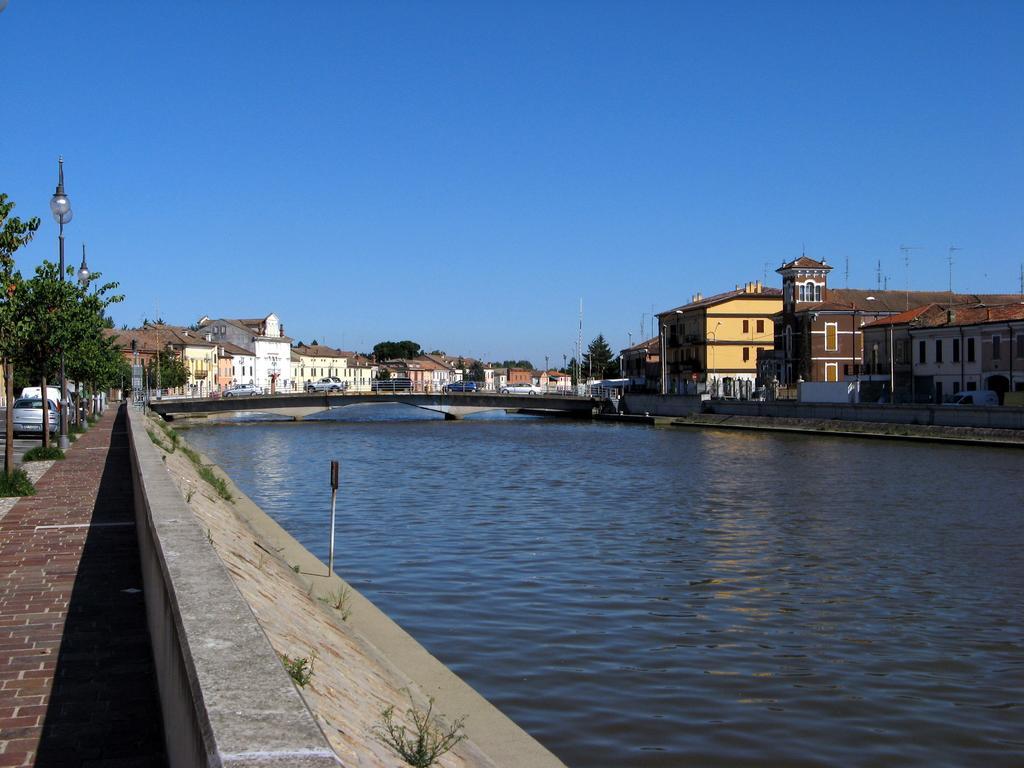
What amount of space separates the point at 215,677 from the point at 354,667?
→ 16.4ft

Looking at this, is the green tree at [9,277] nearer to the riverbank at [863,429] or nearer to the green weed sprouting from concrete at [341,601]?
the green weed sprouting from concrete at [341,601]

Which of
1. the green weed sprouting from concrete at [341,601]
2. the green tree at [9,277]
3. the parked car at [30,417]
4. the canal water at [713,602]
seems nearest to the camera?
the canal water at [713,602]

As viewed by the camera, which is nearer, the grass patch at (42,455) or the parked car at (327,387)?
the grass patch at (42,455)

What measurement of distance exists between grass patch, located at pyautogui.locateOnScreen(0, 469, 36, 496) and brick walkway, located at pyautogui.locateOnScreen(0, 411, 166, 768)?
10.1 feet

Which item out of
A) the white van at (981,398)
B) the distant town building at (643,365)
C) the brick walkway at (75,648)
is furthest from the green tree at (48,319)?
the distant town building at (643,365)

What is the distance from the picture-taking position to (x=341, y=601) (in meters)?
13.3

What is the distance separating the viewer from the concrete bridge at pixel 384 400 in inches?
3497

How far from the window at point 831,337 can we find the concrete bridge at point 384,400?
21003mm

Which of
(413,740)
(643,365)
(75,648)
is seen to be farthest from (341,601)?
(643,365)

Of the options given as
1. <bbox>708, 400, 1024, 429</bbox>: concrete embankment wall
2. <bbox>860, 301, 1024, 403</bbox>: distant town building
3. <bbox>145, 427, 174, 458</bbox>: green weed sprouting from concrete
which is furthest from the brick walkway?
<bbox>860, 301, 1024, 403</bbox>: distant town building

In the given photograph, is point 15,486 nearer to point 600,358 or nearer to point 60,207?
point 60,207

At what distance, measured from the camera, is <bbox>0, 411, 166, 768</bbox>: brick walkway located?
239 inches

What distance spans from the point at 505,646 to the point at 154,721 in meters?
7.09

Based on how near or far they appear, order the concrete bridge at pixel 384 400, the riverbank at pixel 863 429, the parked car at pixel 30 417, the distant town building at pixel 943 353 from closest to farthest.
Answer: the parked car at pixel 30 417, the riverbank at pixel 863 429, the distant town building at pixel 943 353, the concrete bridge at pixel 384 400
